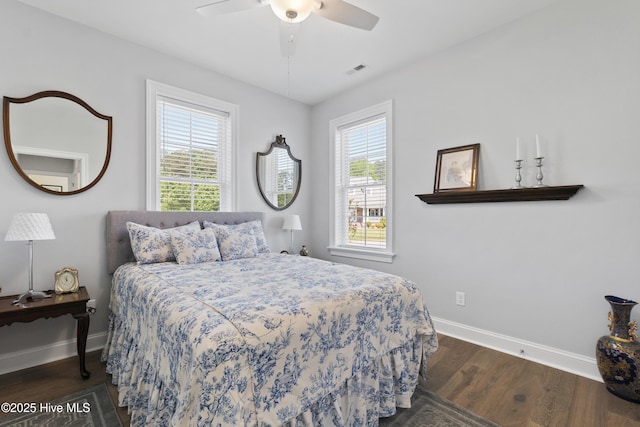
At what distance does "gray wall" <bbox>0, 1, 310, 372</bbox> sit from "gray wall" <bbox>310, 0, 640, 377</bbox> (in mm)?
2696

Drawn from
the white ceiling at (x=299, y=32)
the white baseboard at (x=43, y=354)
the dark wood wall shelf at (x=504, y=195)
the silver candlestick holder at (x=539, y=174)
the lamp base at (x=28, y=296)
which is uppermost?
the white ceiling at (x=299, y=32)

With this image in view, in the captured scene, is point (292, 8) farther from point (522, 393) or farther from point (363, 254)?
point (522, 393)

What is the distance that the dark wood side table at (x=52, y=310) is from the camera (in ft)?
6.35

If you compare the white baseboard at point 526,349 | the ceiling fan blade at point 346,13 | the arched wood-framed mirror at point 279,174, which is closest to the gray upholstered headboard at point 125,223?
the arched wood-framed mirror at point 279,174

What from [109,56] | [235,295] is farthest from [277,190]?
[235,295]

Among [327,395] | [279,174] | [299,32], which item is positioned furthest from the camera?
[279,174]

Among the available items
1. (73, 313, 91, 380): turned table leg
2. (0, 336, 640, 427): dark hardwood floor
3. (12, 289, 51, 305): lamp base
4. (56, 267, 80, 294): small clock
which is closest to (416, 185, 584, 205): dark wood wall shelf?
(0, 336, 640, 427): dark hardwood floor

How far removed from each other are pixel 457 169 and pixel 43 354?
154 inches

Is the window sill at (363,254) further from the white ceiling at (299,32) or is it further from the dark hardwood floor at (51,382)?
the dark hardwood floor at (51,382)

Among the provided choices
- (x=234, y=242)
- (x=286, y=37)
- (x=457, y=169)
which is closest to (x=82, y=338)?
(x=234, y=242)

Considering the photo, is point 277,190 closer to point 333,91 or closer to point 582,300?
point 333,91

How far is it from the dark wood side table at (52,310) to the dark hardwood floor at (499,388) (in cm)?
25

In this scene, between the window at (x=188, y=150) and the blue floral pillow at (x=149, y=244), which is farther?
the window at (x=188, y=150)

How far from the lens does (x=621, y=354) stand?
1.89 metres
